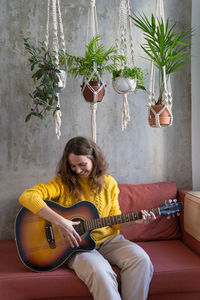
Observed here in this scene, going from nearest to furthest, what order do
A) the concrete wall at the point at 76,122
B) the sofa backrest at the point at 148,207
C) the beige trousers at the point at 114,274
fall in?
1. the beige trousers at the point at 114,274
2. the sofa backrest at the point at 148,207
3. the concrete wall at the point at 76,122

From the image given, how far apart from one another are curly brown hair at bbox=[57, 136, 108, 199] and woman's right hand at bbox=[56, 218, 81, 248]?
0.24 meters

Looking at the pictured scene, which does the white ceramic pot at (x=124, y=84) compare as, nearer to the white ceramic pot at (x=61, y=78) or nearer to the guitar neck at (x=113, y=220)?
the white ceramic pot at (x=61, y=78)

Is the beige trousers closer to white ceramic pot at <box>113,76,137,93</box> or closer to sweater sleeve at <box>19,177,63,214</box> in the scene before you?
sweater sleeve at <box>19,177,63,214</box>

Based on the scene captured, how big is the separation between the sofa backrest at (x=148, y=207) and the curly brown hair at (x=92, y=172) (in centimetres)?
44

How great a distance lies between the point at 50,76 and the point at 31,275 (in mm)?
1266

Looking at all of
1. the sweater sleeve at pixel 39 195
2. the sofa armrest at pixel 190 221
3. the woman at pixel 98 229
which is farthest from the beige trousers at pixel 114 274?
the sofa armrest at pixel 190 221

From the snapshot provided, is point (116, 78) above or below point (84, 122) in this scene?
above

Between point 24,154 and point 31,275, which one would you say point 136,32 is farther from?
point 31,275

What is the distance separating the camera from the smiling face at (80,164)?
1.86 meters

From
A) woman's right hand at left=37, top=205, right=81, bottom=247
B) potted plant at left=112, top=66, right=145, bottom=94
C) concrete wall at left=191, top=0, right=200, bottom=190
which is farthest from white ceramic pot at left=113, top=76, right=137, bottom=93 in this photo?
woman's right hand at left=37, top=205, right=81, bottom=247

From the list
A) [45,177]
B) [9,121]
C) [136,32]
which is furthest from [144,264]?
[136,32]

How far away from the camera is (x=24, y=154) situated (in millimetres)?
2451

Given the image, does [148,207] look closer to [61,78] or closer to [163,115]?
[163,115]

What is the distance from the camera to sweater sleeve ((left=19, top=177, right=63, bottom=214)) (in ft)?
5.76
